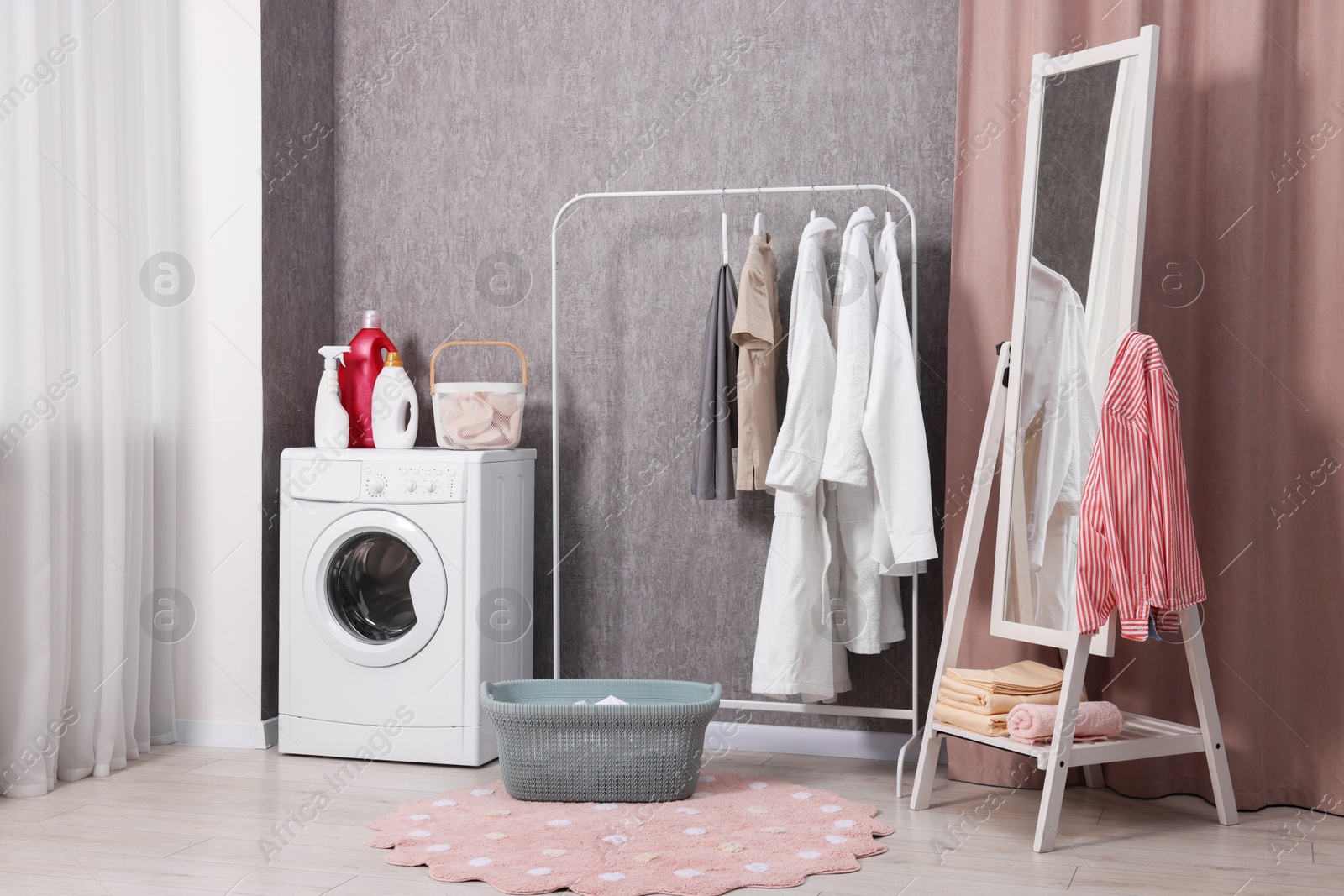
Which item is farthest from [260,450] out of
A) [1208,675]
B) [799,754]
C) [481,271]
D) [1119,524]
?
[1208,675]

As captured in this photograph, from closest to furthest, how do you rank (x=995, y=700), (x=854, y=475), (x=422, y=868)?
1. (x=422, y=868)
2. (x=995, y=700)
3. (x=854, y=475)

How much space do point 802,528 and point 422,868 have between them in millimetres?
1143

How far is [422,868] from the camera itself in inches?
83.8

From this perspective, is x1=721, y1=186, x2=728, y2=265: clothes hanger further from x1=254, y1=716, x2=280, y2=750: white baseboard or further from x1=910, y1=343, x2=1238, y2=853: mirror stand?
x1=254, y1=716, x2=280, y2=750: white baseboard

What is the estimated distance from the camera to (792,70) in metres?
3.09

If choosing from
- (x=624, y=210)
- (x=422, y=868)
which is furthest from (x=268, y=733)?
(x=624, y=210)

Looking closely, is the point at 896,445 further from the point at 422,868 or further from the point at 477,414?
the point at 422,868

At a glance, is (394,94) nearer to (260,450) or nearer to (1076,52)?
(260,450)

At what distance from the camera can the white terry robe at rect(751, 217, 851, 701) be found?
273cm

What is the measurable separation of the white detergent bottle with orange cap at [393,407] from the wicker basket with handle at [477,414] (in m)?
0.11

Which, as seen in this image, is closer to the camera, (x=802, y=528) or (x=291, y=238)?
(x=802, y=528)

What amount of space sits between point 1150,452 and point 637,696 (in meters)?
1.27

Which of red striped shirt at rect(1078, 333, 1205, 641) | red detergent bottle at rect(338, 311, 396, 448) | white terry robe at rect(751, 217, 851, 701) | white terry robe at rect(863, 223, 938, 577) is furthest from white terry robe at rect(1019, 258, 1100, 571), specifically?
red detergent bottle at rect(338, 311, 396, 448)

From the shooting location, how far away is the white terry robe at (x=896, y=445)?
2635 mm
